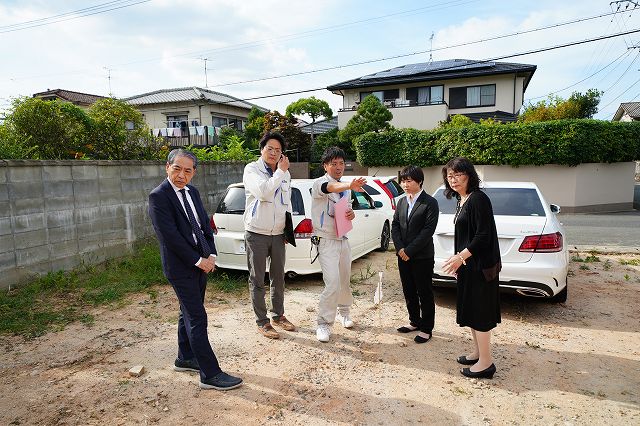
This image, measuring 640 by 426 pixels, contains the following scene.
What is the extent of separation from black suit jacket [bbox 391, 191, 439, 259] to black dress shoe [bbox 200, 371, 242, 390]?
6.15ft

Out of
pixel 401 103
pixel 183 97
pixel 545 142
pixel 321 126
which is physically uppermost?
pixel 183 97

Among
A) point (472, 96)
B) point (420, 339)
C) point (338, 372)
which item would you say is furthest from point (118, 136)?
point (472, 96)

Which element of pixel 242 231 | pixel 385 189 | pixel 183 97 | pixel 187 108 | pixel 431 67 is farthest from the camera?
pixel 183 97

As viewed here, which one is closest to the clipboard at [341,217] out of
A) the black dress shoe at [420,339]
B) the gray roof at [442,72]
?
the black dress shoe at [420,339]

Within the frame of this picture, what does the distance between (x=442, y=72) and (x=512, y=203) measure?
62.7 feet

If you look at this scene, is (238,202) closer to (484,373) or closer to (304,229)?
(304,229)

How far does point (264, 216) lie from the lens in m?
3.87

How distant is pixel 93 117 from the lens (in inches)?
323

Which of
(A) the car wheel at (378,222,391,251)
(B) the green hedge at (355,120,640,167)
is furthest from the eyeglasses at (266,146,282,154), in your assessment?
(B) the green hedge at (355,120,640,167)

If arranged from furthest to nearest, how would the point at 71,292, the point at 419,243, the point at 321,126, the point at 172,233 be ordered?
1. the point at 321,126
2. the point at 71,292
3. the point at 419,243
4. the point at 172,233

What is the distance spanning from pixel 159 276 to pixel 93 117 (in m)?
4.34

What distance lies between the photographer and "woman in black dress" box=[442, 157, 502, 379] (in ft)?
9.91

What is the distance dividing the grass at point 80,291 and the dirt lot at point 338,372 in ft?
0.98

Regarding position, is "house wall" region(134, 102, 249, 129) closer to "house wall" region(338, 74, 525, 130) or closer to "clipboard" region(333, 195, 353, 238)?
"house wall" region(338, 74, 525, 130)
